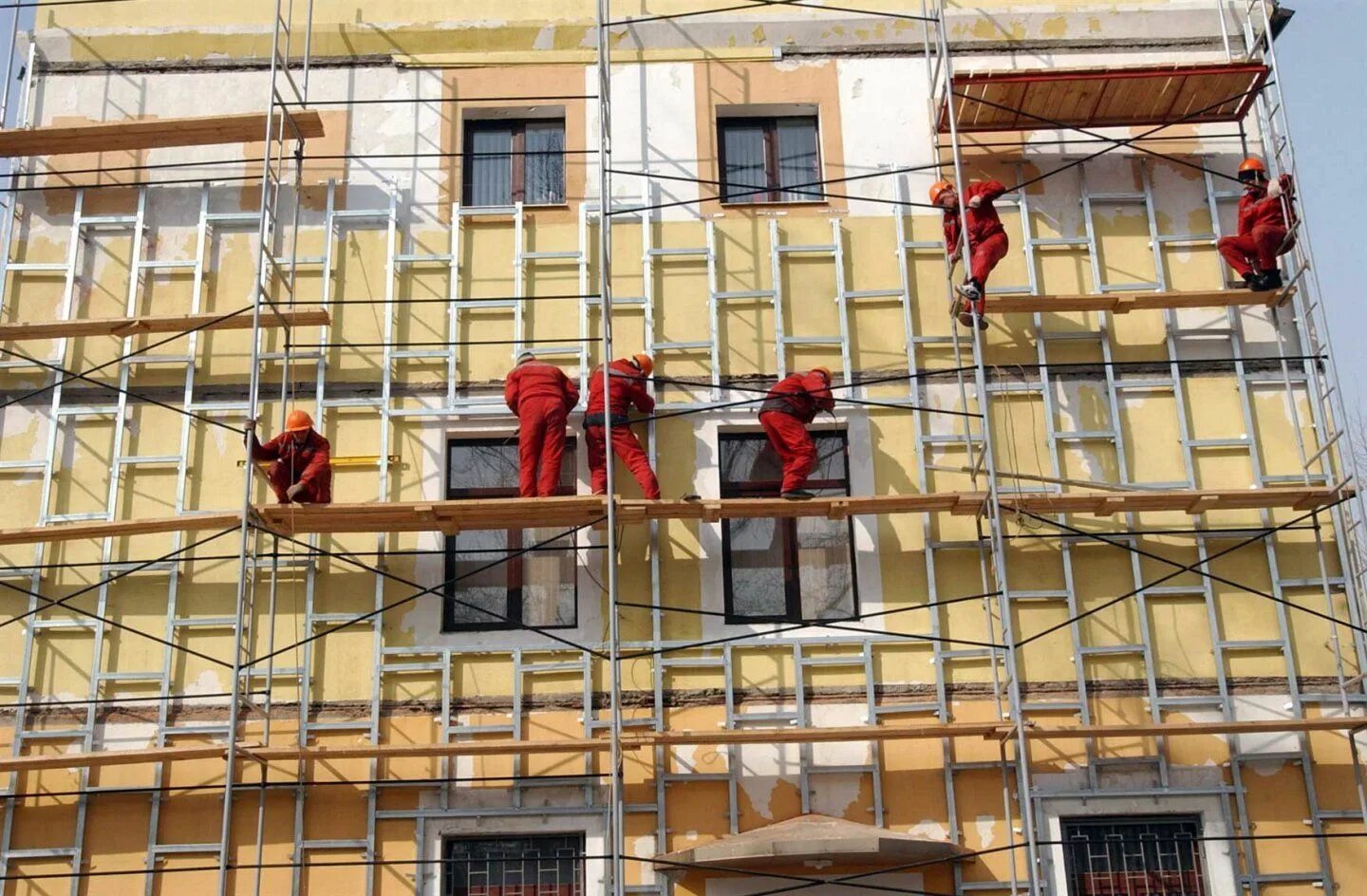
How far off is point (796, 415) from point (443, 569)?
10.8 ft

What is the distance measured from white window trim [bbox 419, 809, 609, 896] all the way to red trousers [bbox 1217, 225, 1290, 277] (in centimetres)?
737

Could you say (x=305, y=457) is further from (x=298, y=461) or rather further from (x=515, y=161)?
(x=515, y=161)

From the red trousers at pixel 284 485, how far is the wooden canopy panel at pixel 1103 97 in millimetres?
6657

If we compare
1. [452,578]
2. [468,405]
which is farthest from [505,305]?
[452,578]

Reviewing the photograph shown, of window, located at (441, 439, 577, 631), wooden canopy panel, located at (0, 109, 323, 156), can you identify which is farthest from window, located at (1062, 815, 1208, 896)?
wooden canopy panel, located at (0, 109, 323, 156)

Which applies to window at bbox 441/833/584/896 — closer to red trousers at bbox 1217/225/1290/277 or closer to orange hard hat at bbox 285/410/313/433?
orange hard hat at bbox 285/410/313/433

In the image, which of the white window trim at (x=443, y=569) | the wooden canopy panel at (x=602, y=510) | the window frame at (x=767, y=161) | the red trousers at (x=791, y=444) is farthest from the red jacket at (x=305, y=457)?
the window frame at (x=767, y=161)

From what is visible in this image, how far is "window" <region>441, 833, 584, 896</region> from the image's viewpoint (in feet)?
45.0

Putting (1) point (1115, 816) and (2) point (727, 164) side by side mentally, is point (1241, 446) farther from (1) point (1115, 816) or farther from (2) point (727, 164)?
(2) point (727, 164)

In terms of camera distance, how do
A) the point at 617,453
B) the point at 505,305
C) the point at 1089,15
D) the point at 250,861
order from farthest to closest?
1. the point at 1089,15
2. the point at 505,305
3. the point at 617,453
4. the point at 250,861

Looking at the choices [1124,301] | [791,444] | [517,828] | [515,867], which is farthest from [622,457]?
[1124,301]

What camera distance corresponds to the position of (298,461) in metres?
14.1

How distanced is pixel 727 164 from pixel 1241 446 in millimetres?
5400

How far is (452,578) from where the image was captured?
579 inches
